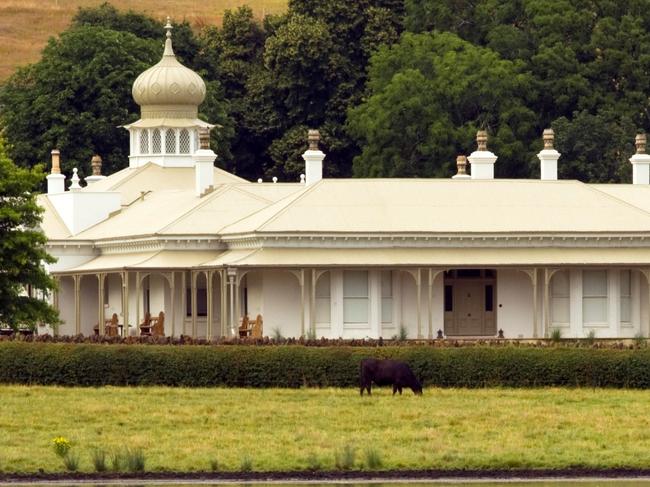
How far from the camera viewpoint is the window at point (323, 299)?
73.0 meters

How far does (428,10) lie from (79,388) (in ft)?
194

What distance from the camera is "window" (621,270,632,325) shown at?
74812mm

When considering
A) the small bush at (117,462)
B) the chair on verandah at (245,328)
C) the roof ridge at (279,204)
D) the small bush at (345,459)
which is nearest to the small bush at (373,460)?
the small bush at (345,459)

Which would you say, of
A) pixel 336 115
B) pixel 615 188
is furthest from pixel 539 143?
pixel 615 188

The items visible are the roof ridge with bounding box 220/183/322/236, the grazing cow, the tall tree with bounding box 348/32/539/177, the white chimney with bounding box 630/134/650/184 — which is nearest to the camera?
the grazing cow

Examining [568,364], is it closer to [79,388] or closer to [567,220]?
[79,388]

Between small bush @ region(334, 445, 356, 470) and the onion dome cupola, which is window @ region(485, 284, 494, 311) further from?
small bush @ region(334, 445, 356, 470)

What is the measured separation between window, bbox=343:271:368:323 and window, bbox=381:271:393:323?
546 mm

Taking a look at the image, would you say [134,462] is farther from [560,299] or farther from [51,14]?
[51,14]

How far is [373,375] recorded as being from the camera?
56.0 meters

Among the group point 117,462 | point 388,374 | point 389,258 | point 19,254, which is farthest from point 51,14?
point 117,462

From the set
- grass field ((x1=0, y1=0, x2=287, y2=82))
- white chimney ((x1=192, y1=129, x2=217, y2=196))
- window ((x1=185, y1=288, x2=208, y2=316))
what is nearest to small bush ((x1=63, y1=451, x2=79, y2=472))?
window ((x1=185, y1=288, x2=208, y2=316))

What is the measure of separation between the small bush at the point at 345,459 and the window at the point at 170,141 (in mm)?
47431

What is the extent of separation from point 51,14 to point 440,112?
52390 mm
